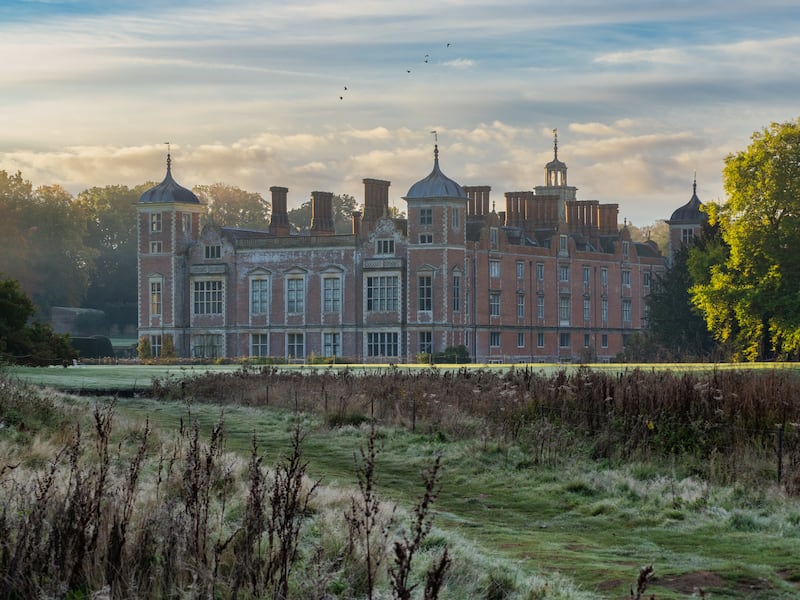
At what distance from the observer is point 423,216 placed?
211ft

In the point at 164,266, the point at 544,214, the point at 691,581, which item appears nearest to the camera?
the point at 691,581

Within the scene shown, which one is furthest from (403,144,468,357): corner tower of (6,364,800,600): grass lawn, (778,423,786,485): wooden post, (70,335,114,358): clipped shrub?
(778,423,786,485): wooden post

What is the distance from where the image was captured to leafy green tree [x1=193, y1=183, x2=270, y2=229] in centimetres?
11525

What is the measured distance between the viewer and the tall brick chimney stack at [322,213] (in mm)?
72875

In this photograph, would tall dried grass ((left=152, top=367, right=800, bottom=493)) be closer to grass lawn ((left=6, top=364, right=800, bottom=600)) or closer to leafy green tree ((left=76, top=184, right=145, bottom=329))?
grass lawn ((left=6, top=364, right=800, bottom=600))

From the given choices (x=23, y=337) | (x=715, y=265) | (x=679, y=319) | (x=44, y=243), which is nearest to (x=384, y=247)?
(x=679, y=319)

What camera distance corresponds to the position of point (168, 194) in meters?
70.9

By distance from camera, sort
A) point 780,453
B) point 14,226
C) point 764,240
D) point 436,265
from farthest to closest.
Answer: point 14,226 → point 436,265 → point 764,240 → point 780,453

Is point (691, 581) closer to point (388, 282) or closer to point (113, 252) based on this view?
point (388, 282)

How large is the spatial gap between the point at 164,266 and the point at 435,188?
53.2 feet

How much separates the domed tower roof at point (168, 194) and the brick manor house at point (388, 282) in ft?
0.28

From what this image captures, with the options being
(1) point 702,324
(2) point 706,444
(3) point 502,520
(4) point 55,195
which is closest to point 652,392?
(2) point 706,444

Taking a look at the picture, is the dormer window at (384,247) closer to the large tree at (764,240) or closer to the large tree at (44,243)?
the large tree at (764,240)

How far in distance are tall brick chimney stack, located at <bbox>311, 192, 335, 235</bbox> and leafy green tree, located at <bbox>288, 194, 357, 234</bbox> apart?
35.1m
